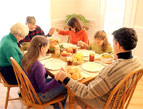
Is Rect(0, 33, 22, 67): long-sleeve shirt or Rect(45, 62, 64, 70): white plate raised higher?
Rect(0, 33, 22, 67): long-sleeve shirt

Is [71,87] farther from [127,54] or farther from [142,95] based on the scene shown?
[142,95]

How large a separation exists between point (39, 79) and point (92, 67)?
0.61 m

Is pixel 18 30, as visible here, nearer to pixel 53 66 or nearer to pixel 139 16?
pixel 53 66

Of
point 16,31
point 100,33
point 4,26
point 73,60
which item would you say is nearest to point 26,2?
point 4,26

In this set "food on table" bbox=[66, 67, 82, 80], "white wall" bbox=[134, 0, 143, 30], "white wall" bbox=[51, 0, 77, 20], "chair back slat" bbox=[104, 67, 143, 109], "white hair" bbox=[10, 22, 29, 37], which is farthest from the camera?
"white wall" bbox=[51, 0, 77, 20]

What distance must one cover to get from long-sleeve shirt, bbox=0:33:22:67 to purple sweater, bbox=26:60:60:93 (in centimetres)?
42

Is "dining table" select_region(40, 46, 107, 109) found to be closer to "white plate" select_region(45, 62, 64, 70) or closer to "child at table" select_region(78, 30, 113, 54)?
"white plate" select_region(45, 62, 64, 70)

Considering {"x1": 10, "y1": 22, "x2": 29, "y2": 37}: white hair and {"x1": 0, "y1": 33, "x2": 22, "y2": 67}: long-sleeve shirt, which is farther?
{"x1": 10, "y1": 22, "x2": 29, "y2": 37}: white hair

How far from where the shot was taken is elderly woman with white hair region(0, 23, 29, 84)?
5.66ft

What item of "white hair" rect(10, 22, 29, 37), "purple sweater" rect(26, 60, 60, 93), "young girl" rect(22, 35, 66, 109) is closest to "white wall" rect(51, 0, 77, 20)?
"white hair" rect(10, 22, 29, 37)

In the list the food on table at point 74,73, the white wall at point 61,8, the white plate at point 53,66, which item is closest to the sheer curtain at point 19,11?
the white wall at point 61,8

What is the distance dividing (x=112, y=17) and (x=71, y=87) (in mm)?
2849

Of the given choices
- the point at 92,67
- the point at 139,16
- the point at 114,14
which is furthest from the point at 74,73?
the point at 114,14

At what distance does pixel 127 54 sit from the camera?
1.20 m
